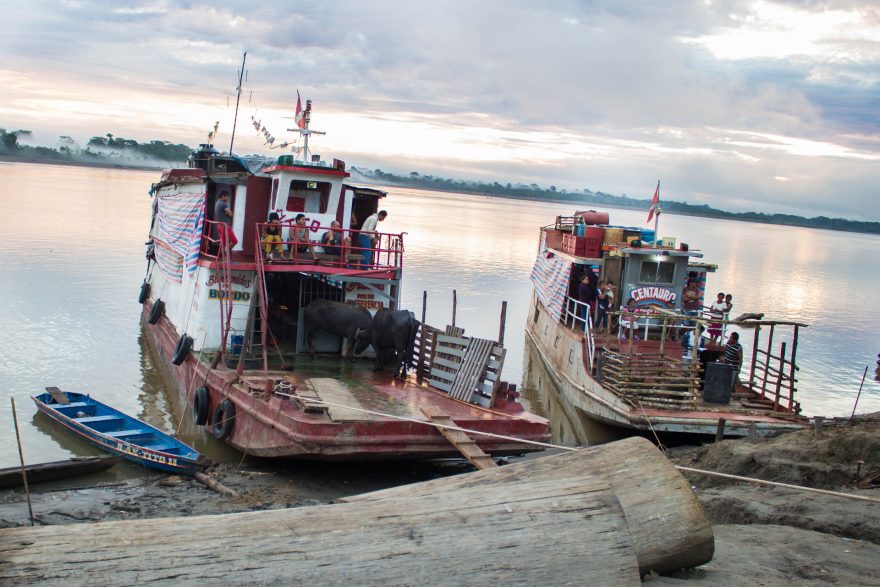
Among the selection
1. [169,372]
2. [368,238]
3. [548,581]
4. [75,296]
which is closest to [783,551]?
[548,581]

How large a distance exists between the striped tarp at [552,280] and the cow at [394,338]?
811cm

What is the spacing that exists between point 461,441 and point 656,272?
12547 millimetres

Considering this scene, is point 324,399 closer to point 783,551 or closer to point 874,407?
point 783,551

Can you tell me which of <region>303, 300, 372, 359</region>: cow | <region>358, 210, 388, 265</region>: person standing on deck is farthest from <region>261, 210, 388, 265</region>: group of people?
<region>303, 300, 372, 359</region>: cow

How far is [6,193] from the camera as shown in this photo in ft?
320

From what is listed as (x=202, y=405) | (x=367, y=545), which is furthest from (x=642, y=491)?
(x=202, y=405)

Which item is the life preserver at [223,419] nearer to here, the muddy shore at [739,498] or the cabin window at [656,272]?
the muddy shore at [739,498]

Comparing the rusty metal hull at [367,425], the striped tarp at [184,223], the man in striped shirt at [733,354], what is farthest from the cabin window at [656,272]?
the striped tarp at [184,223]

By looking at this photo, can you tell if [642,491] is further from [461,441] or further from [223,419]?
[223,419]

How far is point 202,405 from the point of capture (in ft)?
48.5

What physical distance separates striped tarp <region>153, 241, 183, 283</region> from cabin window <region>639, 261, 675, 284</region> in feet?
40.6

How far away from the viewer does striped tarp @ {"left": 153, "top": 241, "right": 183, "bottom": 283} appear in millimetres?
19670

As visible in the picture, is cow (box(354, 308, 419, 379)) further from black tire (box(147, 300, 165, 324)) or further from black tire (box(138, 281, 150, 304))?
black tire (box(138, 281, 150, 304))

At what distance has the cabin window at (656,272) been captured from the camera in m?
22.2
